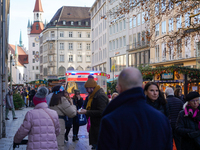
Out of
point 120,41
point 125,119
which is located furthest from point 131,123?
point 120,41

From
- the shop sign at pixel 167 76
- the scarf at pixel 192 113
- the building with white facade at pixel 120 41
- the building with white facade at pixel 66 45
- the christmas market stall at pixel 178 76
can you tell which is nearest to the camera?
the scarf at pixel 192 113

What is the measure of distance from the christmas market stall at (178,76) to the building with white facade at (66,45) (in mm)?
72967

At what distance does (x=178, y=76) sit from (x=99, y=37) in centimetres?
4922

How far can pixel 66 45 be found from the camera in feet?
318

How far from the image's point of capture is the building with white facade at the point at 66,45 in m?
97.1

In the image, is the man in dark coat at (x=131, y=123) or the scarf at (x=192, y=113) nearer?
the man in dark coat at (x=131, y=123)

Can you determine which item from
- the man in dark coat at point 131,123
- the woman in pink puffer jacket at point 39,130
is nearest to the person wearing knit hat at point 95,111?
the woman in pink puffer jacket at point 39,130

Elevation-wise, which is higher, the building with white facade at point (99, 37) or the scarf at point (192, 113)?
the building with white facade at point (99, 37)

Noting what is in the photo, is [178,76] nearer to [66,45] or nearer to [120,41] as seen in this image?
[120,41]

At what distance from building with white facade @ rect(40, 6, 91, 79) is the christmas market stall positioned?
7297 centimetres

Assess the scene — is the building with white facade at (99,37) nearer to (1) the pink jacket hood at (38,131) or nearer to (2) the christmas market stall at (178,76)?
(2) the christmas market stall at (178,76)

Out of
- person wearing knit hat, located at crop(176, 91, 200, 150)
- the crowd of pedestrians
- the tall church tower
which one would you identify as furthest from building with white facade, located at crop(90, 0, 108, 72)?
the tall church tower

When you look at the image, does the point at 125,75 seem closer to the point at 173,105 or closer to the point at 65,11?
the point at 173,105

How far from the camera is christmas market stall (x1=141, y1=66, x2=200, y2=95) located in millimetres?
22375
